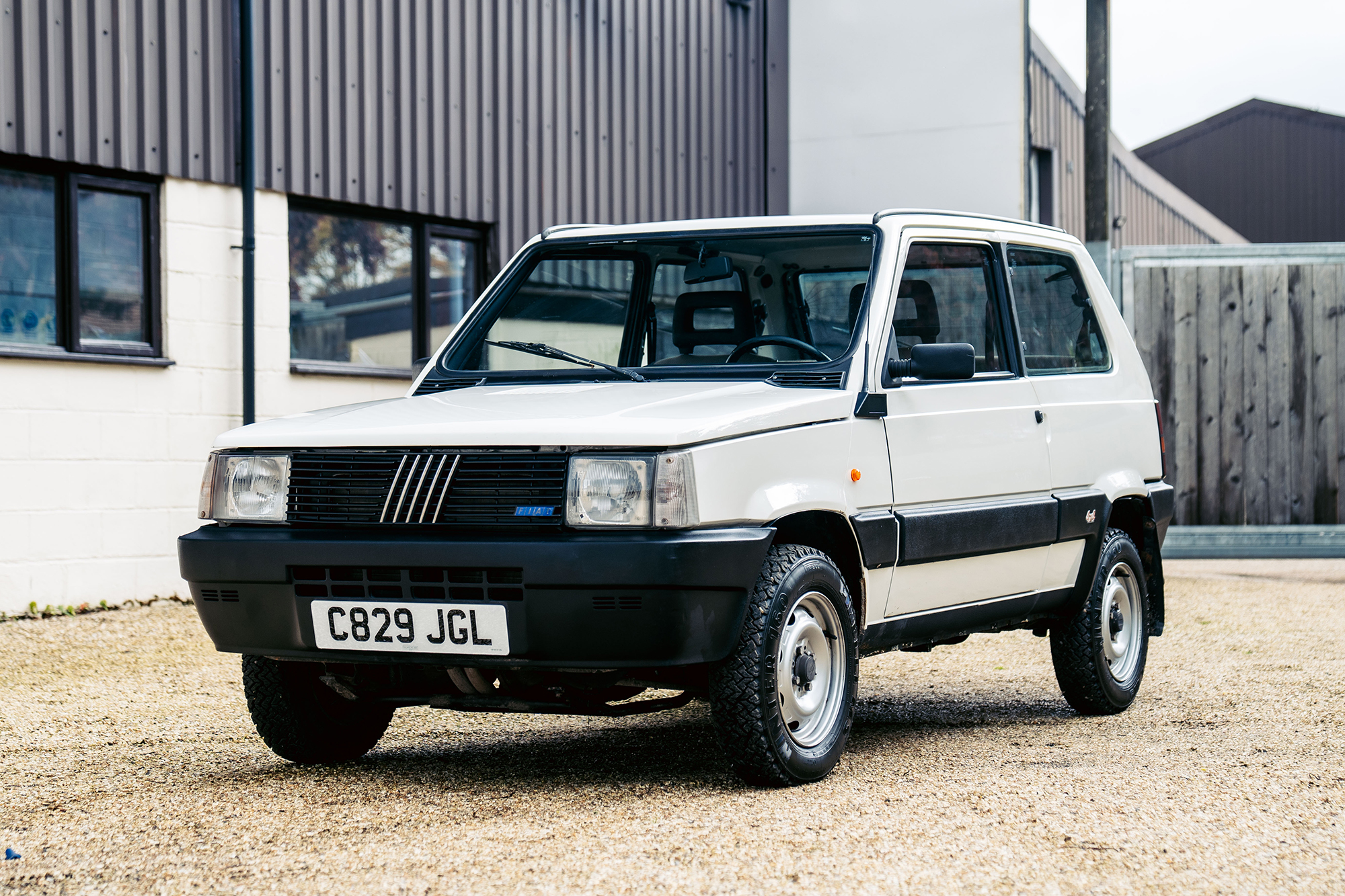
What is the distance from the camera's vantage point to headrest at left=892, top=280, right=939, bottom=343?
5453 mm

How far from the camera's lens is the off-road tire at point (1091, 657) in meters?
6.20

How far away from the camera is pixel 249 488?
475cm

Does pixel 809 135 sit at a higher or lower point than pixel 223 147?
higher

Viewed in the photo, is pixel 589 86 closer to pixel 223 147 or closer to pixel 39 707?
pixel 223 147

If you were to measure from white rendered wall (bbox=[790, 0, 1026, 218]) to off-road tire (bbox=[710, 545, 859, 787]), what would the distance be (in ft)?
34.5

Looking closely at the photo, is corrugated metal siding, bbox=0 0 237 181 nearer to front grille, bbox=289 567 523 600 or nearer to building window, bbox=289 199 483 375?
building window, bbox=289 199 483 375

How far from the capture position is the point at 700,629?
4309 millimetres

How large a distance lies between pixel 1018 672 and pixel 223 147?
20.6 ft

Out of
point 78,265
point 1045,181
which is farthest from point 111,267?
point 1045,181

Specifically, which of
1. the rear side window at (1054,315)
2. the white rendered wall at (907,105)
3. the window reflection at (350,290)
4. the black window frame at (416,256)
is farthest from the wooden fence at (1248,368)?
the rear side window at (1054,315)

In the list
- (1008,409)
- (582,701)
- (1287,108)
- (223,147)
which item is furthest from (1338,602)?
(1287,108)

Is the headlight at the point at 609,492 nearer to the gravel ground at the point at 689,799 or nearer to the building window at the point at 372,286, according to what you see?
the gravel ground at the point at 689,799

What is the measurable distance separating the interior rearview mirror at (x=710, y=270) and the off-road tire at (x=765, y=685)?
1397 millimetres

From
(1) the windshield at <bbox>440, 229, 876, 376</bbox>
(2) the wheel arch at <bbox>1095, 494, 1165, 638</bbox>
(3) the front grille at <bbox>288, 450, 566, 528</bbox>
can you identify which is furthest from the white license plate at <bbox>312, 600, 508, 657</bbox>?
(2) the wheel arch at <bbox>1095, 494, 1165, 638</bbox>
